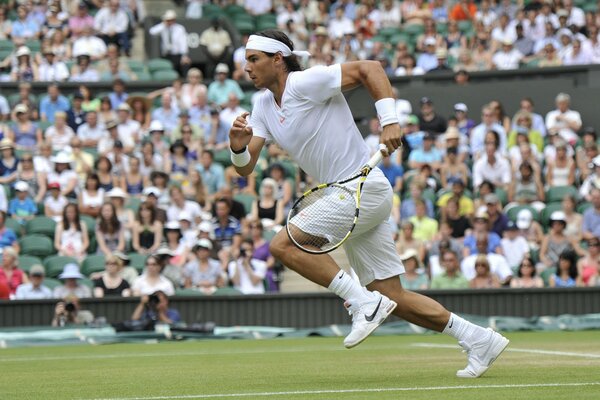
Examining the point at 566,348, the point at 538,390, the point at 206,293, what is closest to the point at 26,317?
the point at 206,293

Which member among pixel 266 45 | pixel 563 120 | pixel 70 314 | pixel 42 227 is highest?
pixel 563 120

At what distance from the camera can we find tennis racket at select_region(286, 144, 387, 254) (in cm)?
675

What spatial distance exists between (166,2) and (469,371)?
63.2 feet

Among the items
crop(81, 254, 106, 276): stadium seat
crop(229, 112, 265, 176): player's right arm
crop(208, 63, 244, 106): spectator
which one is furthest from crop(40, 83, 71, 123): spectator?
crop(229, 112, 265, 176): player's right arm

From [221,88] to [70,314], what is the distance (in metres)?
6.48

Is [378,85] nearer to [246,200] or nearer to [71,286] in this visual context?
[71,286]

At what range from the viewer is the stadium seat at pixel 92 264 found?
15742 millimetres

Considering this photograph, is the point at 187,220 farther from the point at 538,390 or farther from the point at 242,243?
the point at 538,390

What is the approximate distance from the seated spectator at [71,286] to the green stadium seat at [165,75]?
6481 mm

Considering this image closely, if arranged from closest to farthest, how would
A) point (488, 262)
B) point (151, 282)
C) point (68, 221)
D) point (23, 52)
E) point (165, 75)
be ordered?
point (151, 282)
point (488, 262)
point (68, 221)
point (23, 52)
point (165, 75)

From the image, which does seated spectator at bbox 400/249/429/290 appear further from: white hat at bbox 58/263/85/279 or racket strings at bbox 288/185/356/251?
racket strings at bbox 288/185/356/251

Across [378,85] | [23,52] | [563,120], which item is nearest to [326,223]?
[378,85]

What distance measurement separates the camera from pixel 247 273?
607 inches

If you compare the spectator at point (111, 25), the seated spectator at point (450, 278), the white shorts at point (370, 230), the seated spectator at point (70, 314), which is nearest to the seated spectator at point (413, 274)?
the seated spectator at point (450, 278)
